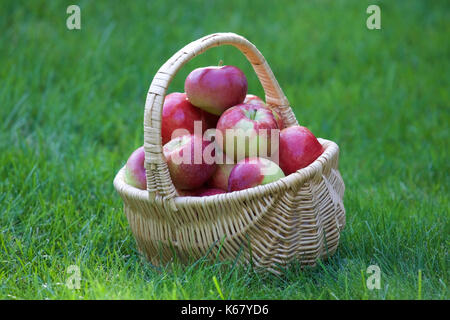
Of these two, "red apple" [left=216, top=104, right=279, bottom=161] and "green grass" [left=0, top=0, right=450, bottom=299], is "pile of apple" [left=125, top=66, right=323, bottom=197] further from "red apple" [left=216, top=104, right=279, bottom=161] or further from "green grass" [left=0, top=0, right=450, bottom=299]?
"green grass" [left=0, top=0, right=450, bottom=299]

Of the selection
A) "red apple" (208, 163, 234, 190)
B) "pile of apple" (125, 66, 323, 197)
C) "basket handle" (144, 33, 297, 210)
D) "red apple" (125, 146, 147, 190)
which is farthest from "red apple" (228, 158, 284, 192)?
"red apple" (125, 146, 147, 190)

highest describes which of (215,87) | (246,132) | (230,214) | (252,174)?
(215,87)

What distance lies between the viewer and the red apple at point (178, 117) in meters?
2.14

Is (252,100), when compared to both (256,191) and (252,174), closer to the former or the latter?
(252,174)

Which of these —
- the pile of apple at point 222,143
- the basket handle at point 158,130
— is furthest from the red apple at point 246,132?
the basket handle at point 158,130

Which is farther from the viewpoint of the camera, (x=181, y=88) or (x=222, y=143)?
(x=181, y=88)

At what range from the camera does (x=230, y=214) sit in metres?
1.83

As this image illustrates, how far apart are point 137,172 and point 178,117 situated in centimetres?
27

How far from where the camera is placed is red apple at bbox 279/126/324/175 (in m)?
Answer: 2.04

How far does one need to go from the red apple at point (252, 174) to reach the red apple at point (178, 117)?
31 cm

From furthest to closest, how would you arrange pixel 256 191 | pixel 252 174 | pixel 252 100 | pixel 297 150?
pixel 252 100 < pixel 297 150 < pixel 252 174 < pixel 256 191

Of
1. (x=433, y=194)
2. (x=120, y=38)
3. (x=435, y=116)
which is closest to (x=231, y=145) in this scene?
(x=433, y=194)

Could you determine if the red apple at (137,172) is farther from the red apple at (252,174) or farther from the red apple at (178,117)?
the red apple at (252,174)

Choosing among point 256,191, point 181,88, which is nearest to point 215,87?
point 256,191
